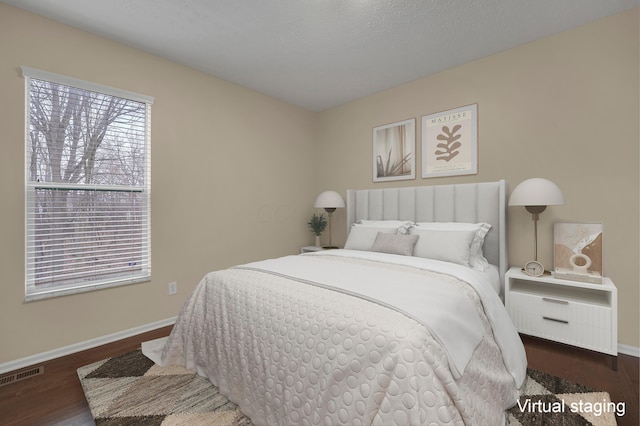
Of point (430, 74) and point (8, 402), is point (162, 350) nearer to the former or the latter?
point (8, 402)

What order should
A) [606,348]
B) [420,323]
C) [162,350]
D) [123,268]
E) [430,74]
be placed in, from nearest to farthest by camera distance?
1. [420,323]
2. [606,348]
3. [162,350]
4. [123,268]
5. [430,74]

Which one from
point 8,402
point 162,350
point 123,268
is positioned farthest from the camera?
point 123,268

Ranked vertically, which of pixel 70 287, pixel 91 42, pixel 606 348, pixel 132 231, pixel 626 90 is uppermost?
pixel 91 42

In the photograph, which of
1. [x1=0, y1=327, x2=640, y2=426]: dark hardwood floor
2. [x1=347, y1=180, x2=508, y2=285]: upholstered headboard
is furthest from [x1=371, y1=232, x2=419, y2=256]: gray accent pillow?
[x1=0, y1=327, x2=640, y2=426]: dark hardwood floor

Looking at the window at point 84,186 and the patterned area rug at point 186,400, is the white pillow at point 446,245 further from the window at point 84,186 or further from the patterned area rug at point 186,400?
the window at point 84,186

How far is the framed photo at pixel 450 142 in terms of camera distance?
118 inches

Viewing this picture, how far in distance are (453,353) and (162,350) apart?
204 cm

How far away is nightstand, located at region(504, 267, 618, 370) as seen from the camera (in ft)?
6.57

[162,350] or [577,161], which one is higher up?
[577,161]

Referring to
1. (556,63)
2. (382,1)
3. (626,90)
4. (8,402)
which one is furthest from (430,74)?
(8,402)

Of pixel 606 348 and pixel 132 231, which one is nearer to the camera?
pixel 606 348

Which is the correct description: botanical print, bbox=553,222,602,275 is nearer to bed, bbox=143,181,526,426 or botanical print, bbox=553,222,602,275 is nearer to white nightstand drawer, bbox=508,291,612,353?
white nightstand drawer, bbox=508,291,612,353

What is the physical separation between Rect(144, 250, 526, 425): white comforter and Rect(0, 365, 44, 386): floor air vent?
0.82m

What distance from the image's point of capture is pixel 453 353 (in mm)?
1220
